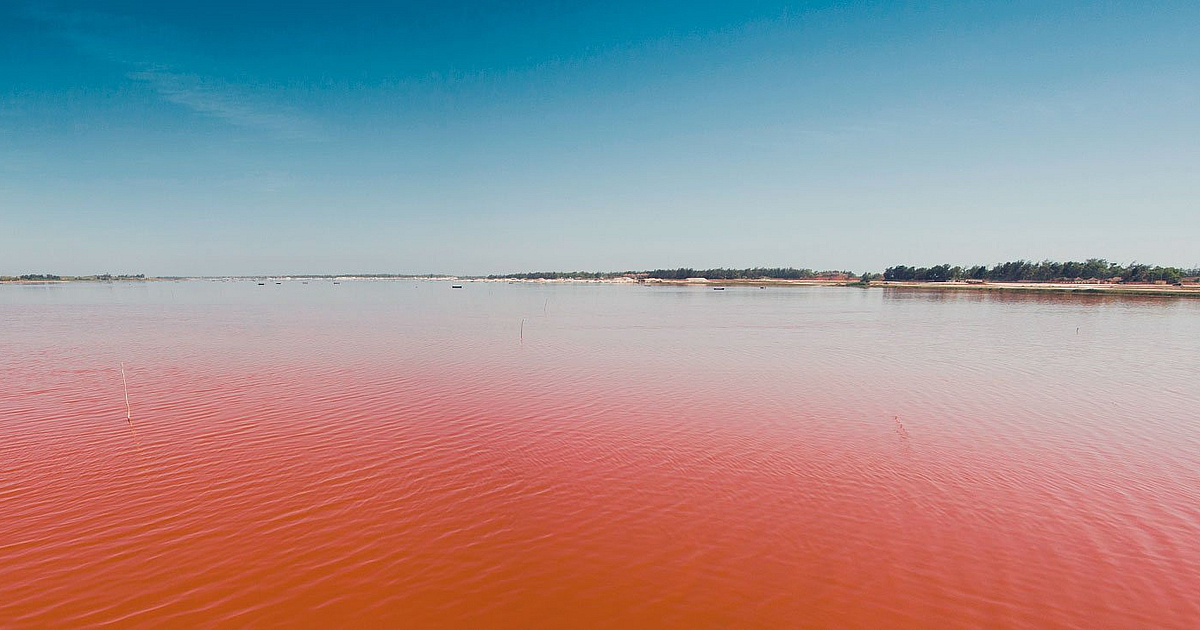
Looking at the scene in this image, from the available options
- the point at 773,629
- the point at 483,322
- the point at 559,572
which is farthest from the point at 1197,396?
the point at 483,322

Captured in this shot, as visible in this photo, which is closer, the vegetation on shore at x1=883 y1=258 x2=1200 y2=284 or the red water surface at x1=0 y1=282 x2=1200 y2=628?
the red water surface at x1=0 y1=282 x2=1200 y2=628

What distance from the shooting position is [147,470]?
8203 millimetres

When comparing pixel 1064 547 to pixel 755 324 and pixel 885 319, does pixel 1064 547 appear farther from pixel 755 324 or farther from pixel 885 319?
pixel 885 319

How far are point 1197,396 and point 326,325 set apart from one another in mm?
39937

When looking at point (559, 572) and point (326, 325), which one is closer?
point (559, 572)

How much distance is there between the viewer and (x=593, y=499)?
7535 mm

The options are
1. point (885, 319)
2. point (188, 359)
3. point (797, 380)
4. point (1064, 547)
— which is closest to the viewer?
point (1064, 547)

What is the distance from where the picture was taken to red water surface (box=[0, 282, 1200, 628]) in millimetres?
5305

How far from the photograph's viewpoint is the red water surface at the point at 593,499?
530cm

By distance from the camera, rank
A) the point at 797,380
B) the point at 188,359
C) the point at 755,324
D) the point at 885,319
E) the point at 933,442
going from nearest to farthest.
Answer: the point at 933,442 < the point at 797,380 < the point at 188,359 < the point at 755,324 < the point at 885,319

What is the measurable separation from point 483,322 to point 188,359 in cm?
1857

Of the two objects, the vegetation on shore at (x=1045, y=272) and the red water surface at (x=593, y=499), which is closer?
the red water surface at (x=593, y=499)

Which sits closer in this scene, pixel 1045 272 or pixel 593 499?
pixel 593 499

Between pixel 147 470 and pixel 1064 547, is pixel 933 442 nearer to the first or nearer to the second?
pixel 1064 547
